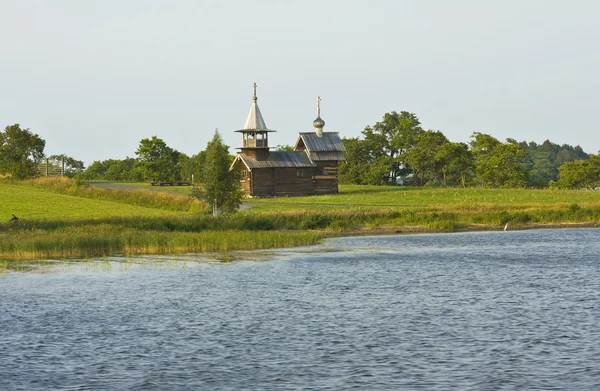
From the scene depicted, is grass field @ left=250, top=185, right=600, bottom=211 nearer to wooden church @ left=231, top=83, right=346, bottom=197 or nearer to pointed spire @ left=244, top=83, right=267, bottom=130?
wooden church @ left=231, top=83, right=346, bottom=197

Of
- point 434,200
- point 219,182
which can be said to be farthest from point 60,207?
point 434,200

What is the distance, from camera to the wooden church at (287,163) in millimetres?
105062

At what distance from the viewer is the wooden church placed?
345 feet

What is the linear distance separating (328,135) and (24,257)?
69.7 meters

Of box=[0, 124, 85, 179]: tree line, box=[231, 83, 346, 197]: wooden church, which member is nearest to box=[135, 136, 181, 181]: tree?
box=[0, 124, 85, 179]: tree line

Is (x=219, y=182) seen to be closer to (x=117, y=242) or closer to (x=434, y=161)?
(x=117, y=242)

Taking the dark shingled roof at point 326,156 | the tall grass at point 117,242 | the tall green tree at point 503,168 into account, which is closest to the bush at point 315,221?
the tall grass at point 117,242

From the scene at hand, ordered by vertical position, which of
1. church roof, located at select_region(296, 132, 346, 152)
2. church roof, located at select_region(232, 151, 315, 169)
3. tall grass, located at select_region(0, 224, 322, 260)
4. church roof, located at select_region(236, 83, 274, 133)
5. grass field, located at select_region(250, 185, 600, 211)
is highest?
church roof, located at select_region(236, 83, 274, 133)

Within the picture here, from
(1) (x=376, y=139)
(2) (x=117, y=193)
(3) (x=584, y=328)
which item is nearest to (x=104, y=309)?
(3) (x=584, y=328)

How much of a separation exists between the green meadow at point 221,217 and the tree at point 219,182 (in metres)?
1.78

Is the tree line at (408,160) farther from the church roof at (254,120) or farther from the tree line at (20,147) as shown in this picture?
the church roof at (254,120)

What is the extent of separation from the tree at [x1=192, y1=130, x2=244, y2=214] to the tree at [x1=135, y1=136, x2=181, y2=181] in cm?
7727

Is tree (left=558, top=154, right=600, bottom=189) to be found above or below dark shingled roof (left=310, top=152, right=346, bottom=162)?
below

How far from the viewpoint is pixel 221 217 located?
64625mm
